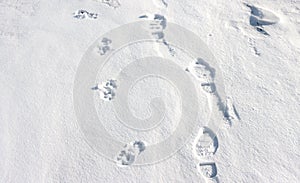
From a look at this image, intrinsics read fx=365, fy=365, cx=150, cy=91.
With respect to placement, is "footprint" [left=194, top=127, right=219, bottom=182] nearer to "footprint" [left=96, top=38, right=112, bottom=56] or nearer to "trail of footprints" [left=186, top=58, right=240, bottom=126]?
"trail of footprints" [left=186, top=58, right=240, bottom=126]

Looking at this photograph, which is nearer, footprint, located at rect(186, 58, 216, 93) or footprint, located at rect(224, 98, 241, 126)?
footprint, located at rect(224, 98, 241, 126)

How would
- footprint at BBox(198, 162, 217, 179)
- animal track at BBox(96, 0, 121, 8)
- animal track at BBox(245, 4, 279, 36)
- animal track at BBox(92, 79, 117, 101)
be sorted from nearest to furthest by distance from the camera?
footprint at BBox(198, 162, 217, 179) → animal track at BBox(92, 79, 117, 101) → animal track at BBox(245, 4, 279, 36) → animal track at BBox(96, 0, 121, 8)

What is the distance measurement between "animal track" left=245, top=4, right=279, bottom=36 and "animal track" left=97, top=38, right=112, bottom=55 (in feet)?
4.94

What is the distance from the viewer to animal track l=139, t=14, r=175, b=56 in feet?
12.1

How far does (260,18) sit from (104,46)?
168 centimetres

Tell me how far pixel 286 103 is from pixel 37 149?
2.30 metres

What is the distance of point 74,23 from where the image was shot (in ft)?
12.7

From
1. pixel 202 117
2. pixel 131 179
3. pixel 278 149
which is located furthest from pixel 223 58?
pixel 131 179

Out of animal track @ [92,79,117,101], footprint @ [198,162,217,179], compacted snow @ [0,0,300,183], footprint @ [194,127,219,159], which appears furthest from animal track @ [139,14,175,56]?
footprint @ [198,162,217,179]

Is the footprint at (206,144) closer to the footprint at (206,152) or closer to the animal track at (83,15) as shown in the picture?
the footprint at (206,152)

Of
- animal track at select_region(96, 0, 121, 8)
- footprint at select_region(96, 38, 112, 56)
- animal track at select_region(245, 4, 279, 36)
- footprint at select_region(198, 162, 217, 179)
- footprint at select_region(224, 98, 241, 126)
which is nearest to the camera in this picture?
footprint at select_region(198, 162, 217, 179)

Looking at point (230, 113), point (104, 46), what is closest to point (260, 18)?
point (230, 113)

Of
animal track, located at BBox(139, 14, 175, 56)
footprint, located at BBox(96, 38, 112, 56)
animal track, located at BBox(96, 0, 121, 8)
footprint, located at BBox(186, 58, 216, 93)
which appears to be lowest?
footprint, located at BBox(186, 58, 216, 93)

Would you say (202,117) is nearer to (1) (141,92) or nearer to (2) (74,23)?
(1) (141,92)
